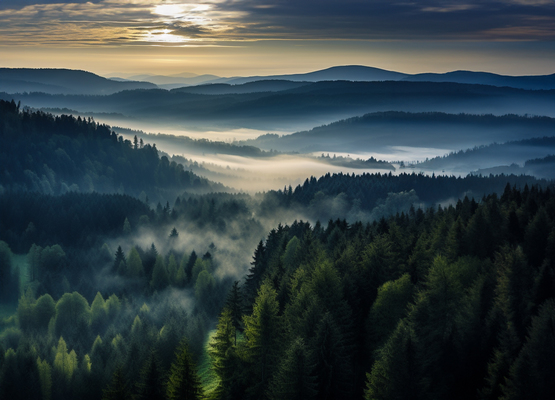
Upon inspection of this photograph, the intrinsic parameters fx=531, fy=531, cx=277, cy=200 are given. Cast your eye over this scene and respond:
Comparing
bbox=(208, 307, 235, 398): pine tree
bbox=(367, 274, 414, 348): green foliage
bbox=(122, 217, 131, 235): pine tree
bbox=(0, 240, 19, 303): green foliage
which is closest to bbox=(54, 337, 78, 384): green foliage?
bbox=(208, 307, 235, 398): pine tree

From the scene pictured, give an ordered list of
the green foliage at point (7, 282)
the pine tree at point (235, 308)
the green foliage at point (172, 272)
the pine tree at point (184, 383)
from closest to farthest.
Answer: the pine tree at point (184, 383)
the pine tree at point (235, 308)
the green foliage at point (172, 272)
the green foliage at point (7, 282)

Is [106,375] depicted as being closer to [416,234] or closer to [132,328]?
[132,328]

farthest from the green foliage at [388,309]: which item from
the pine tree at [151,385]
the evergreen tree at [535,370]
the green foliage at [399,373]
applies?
the pine tree at [151,385]

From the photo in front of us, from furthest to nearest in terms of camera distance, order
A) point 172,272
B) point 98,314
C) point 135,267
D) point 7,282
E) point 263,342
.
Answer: point 7,282
point 135,267
point 172,272
point 98,314
point 263,342

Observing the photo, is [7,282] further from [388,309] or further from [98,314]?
[388,309]

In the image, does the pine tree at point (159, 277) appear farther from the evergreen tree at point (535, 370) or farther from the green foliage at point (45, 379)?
the evergreen tree at point (535, 370)

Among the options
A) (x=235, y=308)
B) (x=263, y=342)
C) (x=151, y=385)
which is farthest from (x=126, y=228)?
(x=263, y=342)

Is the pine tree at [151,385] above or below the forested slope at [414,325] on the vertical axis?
below

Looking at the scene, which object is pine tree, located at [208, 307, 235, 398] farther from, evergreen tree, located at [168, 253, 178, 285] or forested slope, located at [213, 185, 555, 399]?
evergreen tree, located at [168, 253, 178, 285]

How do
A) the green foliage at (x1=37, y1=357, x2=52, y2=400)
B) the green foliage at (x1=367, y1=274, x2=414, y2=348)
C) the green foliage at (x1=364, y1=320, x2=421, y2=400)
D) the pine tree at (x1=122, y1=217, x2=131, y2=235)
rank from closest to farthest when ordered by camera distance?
1. the green foliage at (x1=364, y1=320, x2=421, y2=400)
2. the green foliage at (x1=367, y1=274, x2=414, y2=348)
3. the green foliage at (x1=37, y1=357, x2=52, y2=400)
4. the pine tree at (x1=122, y1=217, x2=131, y2=235)

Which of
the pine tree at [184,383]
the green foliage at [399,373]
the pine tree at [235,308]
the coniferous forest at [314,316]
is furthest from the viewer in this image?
the pine tree at [235,308]

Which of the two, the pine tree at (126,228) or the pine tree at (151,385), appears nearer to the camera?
the pine tree at (151,385)
